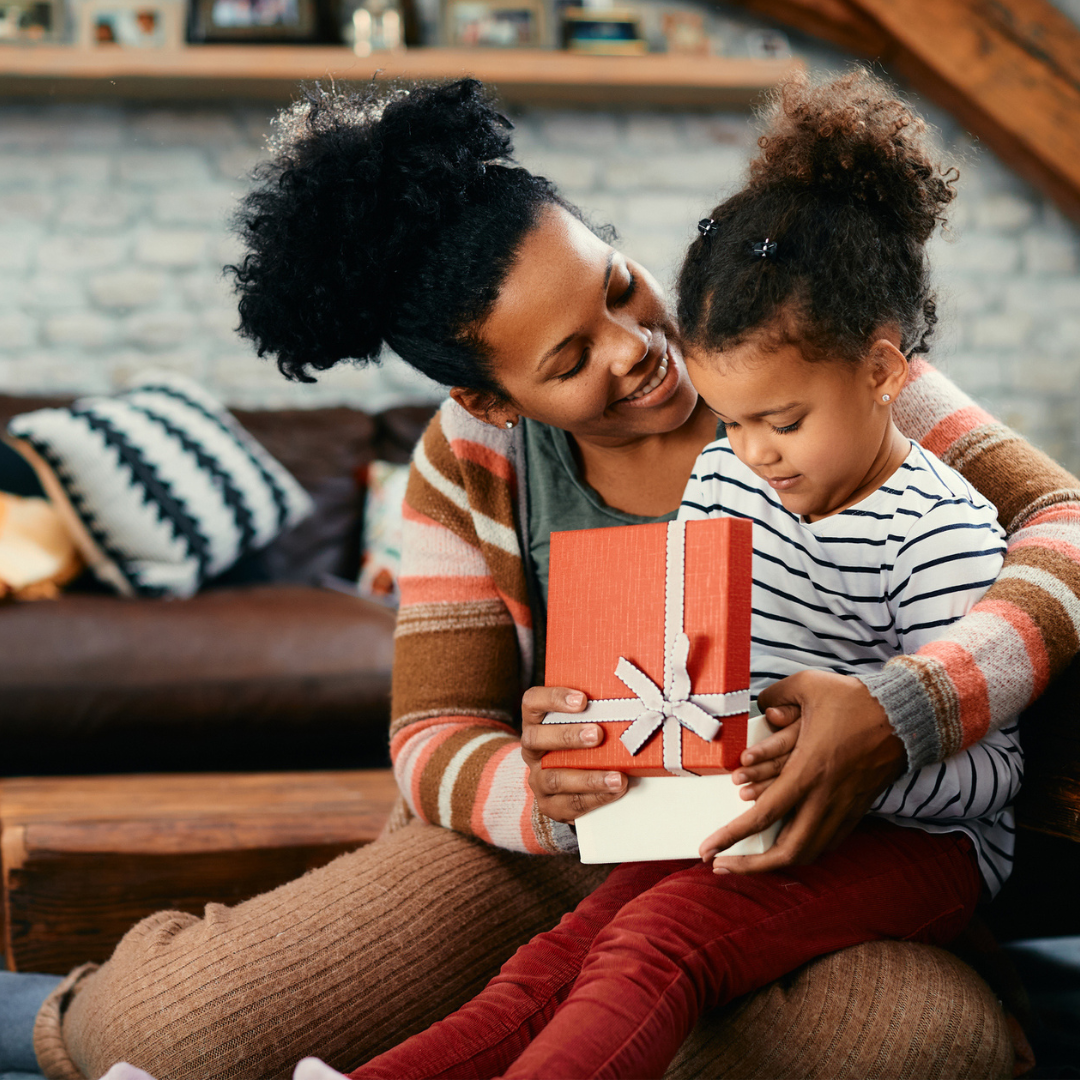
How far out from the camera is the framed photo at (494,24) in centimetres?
317

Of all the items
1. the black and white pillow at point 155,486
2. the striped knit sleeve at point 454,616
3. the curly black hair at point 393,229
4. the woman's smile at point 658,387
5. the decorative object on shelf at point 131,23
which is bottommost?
the black and white pillow at point 155,486

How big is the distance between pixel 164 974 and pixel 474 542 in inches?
23.5

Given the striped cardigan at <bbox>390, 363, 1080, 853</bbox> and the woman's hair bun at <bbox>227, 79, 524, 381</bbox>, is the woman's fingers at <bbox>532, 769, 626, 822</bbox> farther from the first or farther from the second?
the woman's hair bun at <bbox>227, 79, 524, 381</bbox>

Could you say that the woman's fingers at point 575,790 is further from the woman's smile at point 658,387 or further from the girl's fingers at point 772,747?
the woman's smile at point 658,387

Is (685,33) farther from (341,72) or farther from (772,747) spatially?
(772,747)

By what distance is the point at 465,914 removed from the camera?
111 cm

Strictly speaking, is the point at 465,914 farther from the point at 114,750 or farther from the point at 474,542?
the point at 114,750

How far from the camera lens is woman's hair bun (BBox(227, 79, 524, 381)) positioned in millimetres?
1134

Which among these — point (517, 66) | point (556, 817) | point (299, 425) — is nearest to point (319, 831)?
point (556, 817)

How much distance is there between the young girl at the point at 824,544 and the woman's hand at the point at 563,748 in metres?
0.10

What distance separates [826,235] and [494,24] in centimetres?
264

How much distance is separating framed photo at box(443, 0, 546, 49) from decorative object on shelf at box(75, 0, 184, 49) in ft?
2.69

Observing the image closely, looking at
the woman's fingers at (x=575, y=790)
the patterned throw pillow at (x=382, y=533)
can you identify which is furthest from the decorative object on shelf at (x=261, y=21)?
the woman's fingers at (x=575, y=790)

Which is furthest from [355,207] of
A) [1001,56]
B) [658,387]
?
[1001,56]
